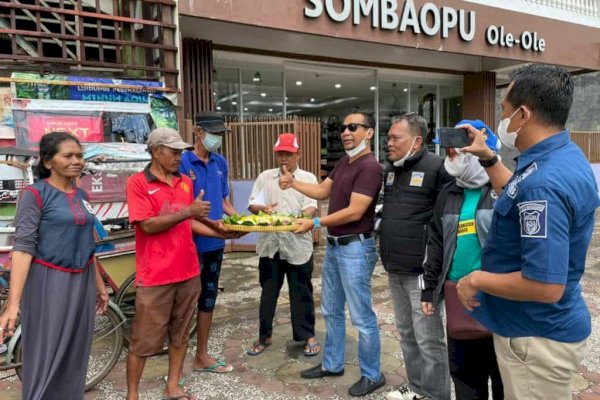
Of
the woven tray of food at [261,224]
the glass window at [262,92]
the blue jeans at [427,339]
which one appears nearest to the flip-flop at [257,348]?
the woven tray of food at [261,224]

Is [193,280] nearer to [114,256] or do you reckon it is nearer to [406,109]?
[114,256]

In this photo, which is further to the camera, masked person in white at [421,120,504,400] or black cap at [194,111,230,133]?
black cap at [194,111,230,133]

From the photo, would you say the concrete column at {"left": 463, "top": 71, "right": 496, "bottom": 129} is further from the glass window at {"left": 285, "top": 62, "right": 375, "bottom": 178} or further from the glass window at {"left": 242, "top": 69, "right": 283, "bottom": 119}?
the glass window at {"left": 242, "top": 69, "right": 283, "bottom": 119}

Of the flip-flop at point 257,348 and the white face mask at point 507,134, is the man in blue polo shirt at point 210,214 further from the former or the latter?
the white face mask at point 507,134

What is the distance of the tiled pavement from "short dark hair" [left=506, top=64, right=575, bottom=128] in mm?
2245

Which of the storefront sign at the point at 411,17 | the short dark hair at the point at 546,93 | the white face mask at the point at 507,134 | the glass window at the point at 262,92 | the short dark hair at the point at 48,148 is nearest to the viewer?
the short dark hair at the point at 546,93

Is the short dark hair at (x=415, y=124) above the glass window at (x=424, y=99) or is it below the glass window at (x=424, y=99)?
below

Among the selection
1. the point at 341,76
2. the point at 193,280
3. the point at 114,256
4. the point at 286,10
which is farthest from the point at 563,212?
the point at 341,76

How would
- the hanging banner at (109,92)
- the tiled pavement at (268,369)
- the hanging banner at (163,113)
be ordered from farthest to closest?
1. the hanging banner at (163,113)
2. the hanging banner at (109,92)
3. the tiled pavement at (268,369)

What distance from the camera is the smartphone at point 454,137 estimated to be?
1.98m

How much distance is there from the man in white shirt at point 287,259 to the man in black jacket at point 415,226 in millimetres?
1104

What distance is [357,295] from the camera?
3.00 metres

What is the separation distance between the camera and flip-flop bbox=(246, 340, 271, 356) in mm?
3770

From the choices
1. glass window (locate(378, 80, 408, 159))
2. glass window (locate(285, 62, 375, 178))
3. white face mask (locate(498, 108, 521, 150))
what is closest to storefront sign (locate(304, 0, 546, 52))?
glass window (locate(285, 62, 375, 178))
